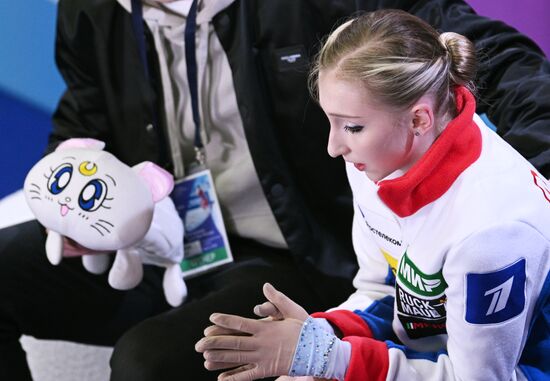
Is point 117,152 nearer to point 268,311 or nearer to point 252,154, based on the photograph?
point 252,154

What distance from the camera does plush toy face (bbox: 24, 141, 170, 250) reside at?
102 centimetres

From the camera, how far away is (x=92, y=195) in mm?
1026

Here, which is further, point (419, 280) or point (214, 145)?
point (214, 145)

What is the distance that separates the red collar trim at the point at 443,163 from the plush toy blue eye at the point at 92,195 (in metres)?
0.44

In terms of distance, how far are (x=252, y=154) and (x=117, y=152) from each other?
32cm

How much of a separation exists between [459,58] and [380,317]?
1.15 feet

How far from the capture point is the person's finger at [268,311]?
29.3 inches

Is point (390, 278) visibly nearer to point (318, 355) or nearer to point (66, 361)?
point (318, 355)

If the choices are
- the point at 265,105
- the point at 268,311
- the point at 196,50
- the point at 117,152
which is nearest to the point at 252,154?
the point at 265,105

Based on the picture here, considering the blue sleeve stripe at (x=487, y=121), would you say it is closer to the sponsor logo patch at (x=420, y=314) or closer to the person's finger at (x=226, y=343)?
the sponsor logo patch at (x=420, y=314)

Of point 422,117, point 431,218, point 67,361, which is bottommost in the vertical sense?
point 67,361

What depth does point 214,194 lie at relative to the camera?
1.24 metres

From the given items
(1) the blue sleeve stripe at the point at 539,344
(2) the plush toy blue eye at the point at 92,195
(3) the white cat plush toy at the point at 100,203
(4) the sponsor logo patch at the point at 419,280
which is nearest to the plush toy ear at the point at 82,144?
(3) the white cat plush toy at the point at 100,203

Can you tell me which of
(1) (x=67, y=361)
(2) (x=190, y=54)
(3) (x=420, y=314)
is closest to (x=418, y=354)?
(3) (x=420, y=314)
